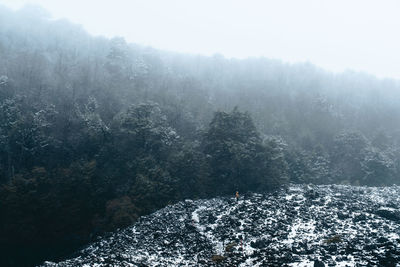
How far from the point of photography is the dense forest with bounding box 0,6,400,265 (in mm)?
27969

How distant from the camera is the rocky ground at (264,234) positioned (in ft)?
62.6

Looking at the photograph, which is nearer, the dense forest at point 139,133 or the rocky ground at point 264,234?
the rocky ground at point 264,234

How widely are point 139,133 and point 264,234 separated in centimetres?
1752

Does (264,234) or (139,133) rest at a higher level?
(139,133)

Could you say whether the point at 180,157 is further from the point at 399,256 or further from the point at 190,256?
the point at 399,256

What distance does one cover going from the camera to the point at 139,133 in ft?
113

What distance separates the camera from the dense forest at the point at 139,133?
2797 cm

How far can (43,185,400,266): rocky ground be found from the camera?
19094mm

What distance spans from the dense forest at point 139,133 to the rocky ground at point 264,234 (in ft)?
11.1

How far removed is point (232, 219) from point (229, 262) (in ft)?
21.6

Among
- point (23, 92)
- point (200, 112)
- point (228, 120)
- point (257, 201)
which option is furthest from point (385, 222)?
point (23, 92)

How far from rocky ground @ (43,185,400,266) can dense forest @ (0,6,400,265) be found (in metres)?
3.38

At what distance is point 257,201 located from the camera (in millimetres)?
30000

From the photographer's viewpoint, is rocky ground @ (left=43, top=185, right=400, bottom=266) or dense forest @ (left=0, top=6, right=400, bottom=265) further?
dense forest @ (left=0, top=6, right=400, bottom=265)
